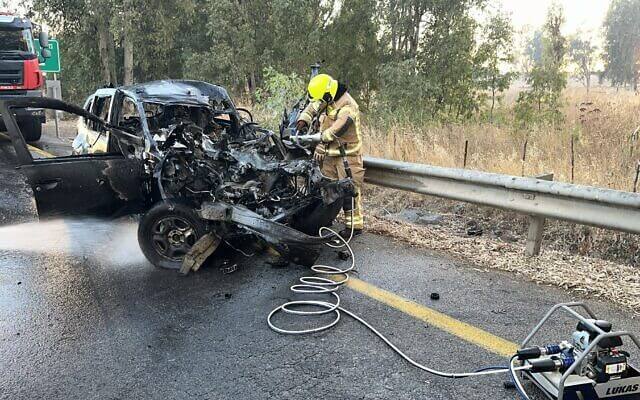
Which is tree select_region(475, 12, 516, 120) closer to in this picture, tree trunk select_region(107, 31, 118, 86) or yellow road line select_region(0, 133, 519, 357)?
yellow road line select_region(0, 133, 519, 357)

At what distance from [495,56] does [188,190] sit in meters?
9.69

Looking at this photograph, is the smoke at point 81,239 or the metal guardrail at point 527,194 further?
the smoke at point 81,239

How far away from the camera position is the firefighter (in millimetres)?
5555

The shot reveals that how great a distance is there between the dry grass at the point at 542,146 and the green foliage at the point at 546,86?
19.5 inches

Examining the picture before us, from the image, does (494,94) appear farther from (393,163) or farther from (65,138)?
(65,138)

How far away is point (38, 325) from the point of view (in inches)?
138

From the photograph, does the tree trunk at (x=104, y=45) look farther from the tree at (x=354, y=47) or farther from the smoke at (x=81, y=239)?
the smoke at (x=81, y=239)

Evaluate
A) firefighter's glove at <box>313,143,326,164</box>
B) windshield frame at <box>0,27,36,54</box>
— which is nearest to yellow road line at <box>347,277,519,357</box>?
firefighter's glove at <box>313,143,326,164</box>

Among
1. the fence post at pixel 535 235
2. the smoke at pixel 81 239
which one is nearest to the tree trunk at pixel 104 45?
the smoke at pixel 81 239

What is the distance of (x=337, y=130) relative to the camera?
5.54 metres

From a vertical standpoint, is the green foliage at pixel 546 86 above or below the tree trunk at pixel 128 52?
below

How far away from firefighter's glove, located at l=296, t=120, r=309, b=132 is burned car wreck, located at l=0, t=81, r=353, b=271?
2.42ft

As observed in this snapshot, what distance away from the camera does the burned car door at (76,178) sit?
4809mm

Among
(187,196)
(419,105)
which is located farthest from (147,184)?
(419,105)
